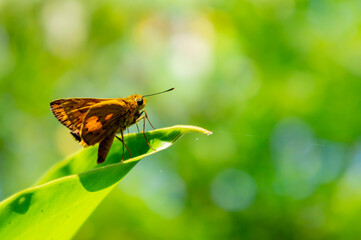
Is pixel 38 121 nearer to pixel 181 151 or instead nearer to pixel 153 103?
pixel 153 103

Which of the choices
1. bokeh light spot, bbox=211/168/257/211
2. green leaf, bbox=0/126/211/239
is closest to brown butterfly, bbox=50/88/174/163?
green leaf, bbox=0/126/211/239

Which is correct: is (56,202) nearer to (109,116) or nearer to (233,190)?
(109,116)

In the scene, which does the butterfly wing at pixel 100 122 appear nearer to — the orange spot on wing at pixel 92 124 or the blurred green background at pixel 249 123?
the orange spot on wing at pixel 92 124

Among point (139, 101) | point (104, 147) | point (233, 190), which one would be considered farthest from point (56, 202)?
point (233, 190)

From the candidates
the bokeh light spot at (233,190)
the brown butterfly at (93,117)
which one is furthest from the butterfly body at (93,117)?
the bokeh light spot at (233,190)

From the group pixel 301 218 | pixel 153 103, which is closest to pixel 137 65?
pixel 153 103

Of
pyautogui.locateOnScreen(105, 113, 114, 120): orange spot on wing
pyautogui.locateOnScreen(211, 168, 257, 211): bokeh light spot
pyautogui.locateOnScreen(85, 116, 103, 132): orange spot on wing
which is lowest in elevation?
pyautogui.locateOnScreen(211, 168, 257, 211): bokeh light spot

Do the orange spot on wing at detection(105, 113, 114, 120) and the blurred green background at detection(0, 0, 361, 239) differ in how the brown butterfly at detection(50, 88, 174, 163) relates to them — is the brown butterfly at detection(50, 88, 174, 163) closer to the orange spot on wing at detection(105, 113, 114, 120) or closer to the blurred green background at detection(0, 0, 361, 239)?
the orange spot on wing at detection(105, 113, 114, 120)
